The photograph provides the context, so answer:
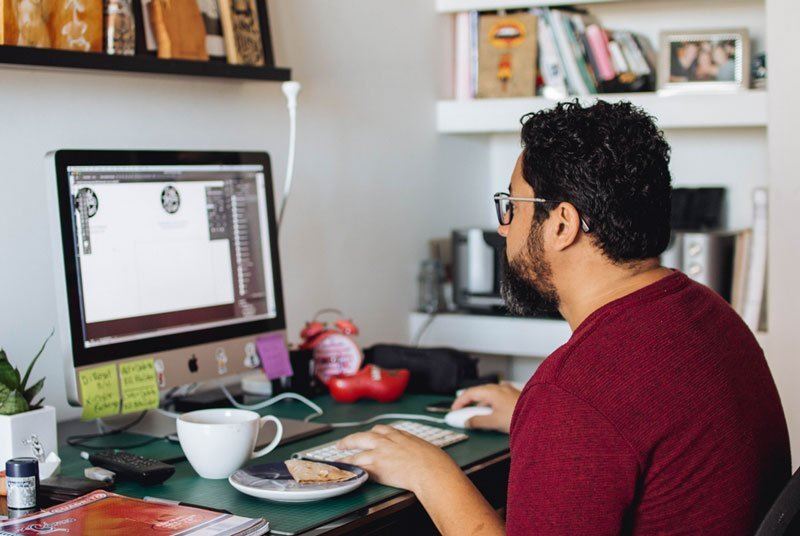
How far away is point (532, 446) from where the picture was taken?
1.21 meters

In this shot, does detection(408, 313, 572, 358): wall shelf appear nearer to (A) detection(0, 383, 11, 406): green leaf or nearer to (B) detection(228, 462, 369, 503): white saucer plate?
(B) detection(228, 462, 369, 503): white saucer plate

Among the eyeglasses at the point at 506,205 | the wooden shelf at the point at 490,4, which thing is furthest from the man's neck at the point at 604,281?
the wooden shelf at the point at 490,4

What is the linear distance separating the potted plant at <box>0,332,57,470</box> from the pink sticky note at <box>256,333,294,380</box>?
0.45 metres

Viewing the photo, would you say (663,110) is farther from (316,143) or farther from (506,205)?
(506,205)

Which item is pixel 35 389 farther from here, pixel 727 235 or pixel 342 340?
pixel 727 235

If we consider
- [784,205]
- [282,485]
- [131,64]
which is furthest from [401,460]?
[784,205]

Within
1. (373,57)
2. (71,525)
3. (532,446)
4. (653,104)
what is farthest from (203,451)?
(653,104)

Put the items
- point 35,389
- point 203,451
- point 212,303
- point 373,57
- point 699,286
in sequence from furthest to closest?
point 373,57 < point 212,303 < point 35,389 < point 203,451 < point 699,286

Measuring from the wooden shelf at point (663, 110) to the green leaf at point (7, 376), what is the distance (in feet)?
5.18

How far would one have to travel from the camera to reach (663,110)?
2672 mm

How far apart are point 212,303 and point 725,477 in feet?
3.18

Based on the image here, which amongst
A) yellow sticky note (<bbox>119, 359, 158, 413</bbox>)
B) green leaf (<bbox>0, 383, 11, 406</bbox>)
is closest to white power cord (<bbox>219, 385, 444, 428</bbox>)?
yellow sticky note (<bbox>119, 359, 158, 413</bbox>)

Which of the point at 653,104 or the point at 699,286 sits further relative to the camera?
the point at 653,104

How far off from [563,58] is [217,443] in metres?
1.69
